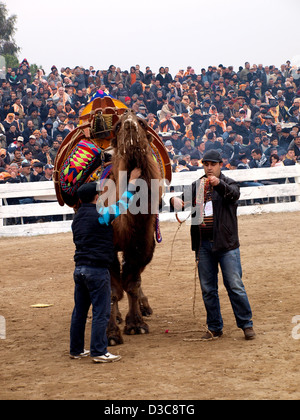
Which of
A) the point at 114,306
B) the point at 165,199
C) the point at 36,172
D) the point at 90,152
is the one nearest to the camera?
the point at 114,306

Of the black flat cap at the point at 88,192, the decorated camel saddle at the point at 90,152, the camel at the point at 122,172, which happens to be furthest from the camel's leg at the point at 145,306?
the black flat cap at the point at 88,192

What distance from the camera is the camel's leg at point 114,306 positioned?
6.11m

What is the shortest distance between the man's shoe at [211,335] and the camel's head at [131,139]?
6.33ft

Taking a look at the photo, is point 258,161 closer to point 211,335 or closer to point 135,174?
point 211,335

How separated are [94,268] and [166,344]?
118cm

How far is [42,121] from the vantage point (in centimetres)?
1933

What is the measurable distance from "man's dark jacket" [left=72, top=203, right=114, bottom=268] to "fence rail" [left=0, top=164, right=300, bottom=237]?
902cm

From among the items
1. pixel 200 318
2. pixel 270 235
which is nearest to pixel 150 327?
pixel 200 318

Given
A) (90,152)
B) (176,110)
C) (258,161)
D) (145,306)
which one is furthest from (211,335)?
(176,110)

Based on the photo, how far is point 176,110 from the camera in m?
22.2

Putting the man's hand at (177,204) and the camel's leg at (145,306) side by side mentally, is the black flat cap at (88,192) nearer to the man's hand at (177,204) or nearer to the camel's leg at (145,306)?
the man's hand at (177,204)

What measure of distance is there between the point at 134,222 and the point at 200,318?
1663mm

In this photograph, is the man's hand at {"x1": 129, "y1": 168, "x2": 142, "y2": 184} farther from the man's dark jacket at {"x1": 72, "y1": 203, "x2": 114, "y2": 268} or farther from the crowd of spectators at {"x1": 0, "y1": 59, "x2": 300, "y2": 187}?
the crowd of spectators at {"x1": 0, "y1": 59, "x2": 300, "y2": 187}

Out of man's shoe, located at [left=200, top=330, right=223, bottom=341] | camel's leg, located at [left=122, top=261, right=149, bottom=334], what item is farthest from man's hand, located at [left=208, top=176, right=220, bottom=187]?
man's shoe, located at [left=200, top=330, right=223, bottom=341]
